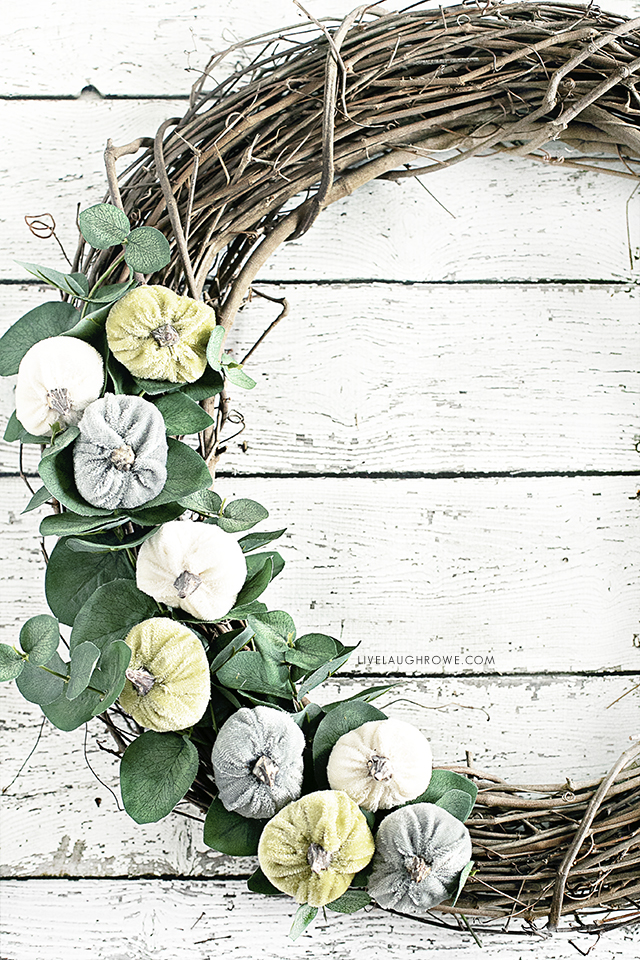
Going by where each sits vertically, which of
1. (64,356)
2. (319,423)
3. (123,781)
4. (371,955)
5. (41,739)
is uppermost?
(64,356)

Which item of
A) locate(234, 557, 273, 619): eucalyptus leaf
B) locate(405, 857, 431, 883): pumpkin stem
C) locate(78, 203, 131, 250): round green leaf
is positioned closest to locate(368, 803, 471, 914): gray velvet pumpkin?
locate(405, 857, 431, 883): pumpkin stem

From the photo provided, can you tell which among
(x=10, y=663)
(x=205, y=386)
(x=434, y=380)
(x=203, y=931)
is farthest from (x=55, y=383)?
(x=203, y=931)

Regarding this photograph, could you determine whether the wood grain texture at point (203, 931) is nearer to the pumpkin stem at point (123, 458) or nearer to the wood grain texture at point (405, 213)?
the pumpkin stem at point (123, 458)

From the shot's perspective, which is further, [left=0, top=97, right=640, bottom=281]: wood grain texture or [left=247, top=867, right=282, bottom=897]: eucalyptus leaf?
[left=0, top=97, right=640, bottom=281]: wood grain texture

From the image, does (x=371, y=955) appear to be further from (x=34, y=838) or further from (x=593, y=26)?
(x=593, y=26)

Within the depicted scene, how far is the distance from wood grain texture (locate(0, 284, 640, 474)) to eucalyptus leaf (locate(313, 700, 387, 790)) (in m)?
0.28

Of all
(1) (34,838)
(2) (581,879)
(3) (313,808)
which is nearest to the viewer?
(3) (313,808)

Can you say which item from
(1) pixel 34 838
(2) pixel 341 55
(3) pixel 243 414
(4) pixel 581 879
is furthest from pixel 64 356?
(4) pixel 581 879

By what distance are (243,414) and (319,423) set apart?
0.09 meters

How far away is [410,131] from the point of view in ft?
2.59

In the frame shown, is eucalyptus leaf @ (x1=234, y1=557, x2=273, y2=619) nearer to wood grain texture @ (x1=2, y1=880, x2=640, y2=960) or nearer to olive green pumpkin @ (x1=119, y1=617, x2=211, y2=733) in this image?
olive green pumpkin @ (x1=119, y1=617, x2=211, y2=733)

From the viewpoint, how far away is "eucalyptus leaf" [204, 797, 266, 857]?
0.66 m

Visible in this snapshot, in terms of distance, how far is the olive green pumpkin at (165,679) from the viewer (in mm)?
615

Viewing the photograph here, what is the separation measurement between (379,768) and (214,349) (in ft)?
1.25
